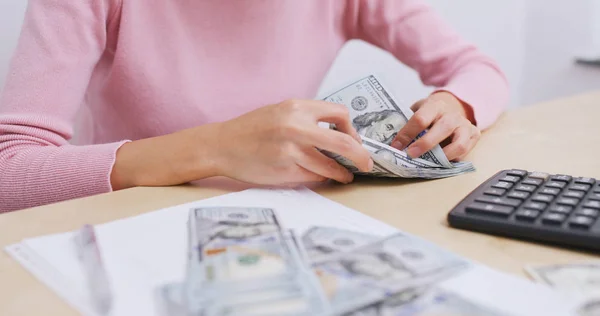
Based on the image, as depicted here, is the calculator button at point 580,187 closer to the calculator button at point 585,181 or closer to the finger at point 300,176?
the calculator button at point 585,181

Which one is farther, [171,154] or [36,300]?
[171,154]

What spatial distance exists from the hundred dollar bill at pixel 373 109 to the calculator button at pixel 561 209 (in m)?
0.25

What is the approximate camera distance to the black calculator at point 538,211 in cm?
42

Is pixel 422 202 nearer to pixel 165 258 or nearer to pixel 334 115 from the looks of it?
pixel 334 115

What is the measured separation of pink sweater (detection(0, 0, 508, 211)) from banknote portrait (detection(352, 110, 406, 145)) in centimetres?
18

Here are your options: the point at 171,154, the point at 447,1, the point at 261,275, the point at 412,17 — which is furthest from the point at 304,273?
the point at 447,1

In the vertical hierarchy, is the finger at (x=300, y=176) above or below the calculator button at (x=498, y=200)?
above

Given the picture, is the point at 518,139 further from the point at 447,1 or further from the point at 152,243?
the point at 447,1

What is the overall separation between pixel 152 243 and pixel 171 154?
0.60 ft

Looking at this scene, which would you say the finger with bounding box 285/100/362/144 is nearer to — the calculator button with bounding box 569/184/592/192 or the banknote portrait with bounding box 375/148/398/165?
the banknote portrait with bounding box 375/148/398/165

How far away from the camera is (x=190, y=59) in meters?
0.85

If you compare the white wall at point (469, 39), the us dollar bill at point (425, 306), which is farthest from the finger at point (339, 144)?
the white wall at point (469, 39)

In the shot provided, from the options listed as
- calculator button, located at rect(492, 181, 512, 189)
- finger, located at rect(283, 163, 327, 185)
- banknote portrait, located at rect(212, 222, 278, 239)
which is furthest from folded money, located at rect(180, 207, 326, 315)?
calculator button, located at rect(492, 181, 512, 189)

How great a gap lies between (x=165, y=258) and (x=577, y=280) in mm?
285
